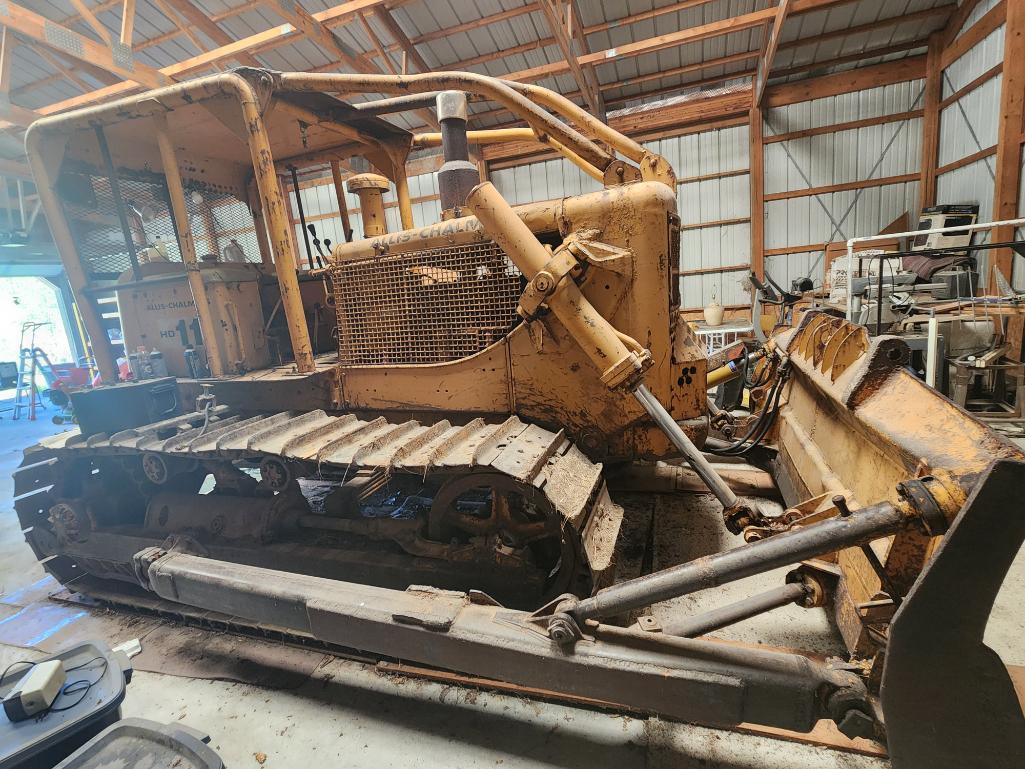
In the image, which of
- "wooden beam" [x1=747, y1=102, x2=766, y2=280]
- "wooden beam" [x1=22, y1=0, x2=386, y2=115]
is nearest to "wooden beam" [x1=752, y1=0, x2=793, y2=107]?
"wooden beam" [x1=747, y1=102, x2=766, y2=280]

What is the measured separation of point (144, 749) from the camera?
1521 mm

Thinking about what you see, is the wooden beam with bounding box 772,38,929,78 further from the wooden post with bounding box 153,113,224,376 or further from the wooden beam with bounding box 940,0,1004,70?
the wooden post with bounding box 153,113,224,376

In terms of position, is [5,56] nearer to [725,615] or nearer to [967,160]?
[725,615]

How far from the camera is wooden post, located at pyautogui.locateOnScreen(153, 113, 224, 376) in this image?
9.81 ft

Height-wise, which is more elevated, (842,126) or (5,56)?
(5,56)

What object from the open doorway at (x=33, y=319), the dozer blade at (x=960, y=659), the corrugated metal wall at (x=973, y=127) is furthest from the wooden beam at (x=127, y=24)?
the corrugated metal wall at (x=973, y=127)

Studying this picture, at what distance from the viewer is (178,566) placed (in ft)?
7.93

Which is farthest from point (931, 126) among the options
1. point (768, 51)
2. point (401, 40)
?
point (401, 40)

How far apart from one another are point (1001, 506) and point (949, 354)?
20.3ft

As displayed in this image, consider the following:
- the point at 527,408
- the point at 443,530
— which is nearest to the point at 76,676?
the point at 443,530

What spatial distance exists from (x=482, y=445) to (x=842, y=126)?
507 inches

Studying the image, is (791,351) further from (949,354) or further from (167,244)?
(167,244)

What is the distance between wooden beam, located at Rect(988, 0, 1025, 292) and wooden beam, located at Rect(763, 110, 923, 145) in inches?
99.0

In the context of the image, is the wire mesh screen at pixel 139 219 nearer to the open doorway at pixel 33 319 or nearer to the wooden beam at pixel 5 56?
the wooden beam at pixel 5 56
